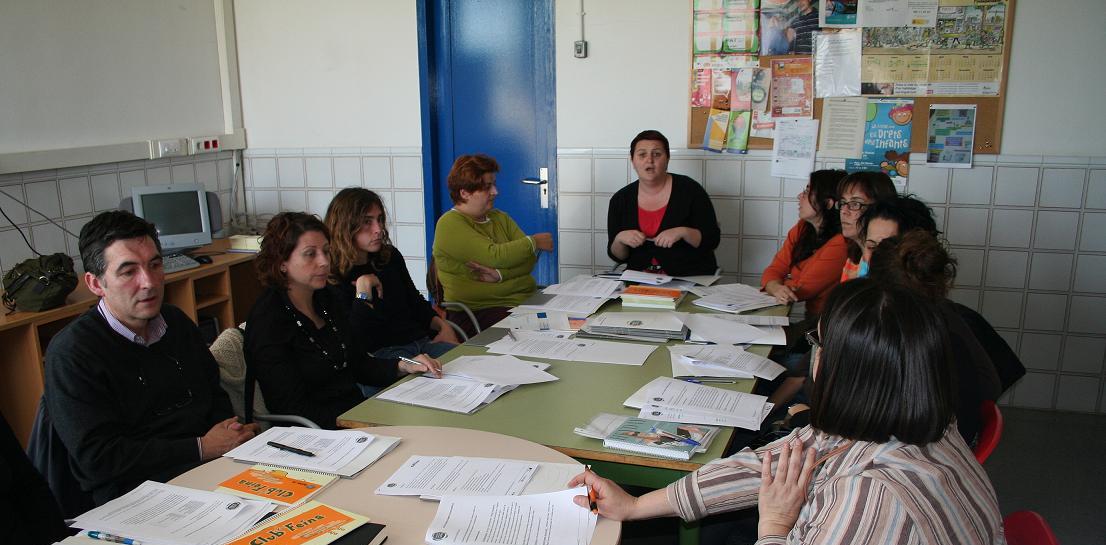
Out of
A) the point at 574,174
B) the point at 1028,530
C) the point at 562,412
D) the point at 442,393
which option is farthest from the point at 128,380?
the point at 574,174

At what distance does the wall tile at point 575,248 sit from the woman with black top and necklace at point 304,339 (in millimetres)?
2258

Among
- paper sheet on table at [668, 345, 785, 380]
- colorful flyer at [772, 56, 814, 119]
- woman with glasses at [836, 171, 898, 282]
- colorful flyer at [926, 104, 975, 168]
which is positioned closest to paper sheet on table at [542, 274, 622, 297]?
paper sheet on table at [668, 345, 785, 380]

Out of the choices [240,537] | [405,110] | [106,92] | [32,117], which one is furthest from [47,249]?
[240,537]

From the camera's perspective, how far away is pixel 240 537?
149cm

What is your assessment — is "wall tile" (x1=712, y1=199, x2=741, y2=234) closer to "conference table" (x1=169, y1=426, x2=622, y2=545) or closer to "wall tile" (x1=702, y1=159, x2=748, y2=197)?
"wall tile" (x1=702, y1=159, x2=748, y2=197)

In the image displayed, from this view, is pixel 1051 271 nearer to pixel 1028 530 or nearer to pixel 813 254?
pixel 813 254

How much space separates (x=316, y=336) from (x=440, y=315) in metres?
1.15

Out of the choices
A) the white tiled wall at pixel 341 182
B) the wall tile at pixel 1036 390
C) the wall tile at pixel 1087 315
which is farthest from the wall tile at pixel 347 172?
the wall tile at pixel 1087 315

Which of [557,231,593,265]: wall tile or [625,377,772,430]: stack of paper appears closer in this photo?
[625,377,772,430]: stack of paper

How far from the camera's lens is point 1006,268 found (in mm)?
4156

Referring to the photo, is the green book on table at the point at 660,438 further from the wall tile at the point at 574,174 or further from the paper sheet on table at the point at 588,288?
the wall tile at the point at 574,174

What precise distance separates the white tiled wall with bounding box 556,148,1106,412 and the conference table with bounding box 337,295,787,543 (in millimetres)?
2074

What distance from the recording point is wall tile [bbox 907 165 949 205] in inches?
163

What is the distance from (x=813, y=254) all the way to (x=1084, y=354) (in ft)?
Answer: 5.38
